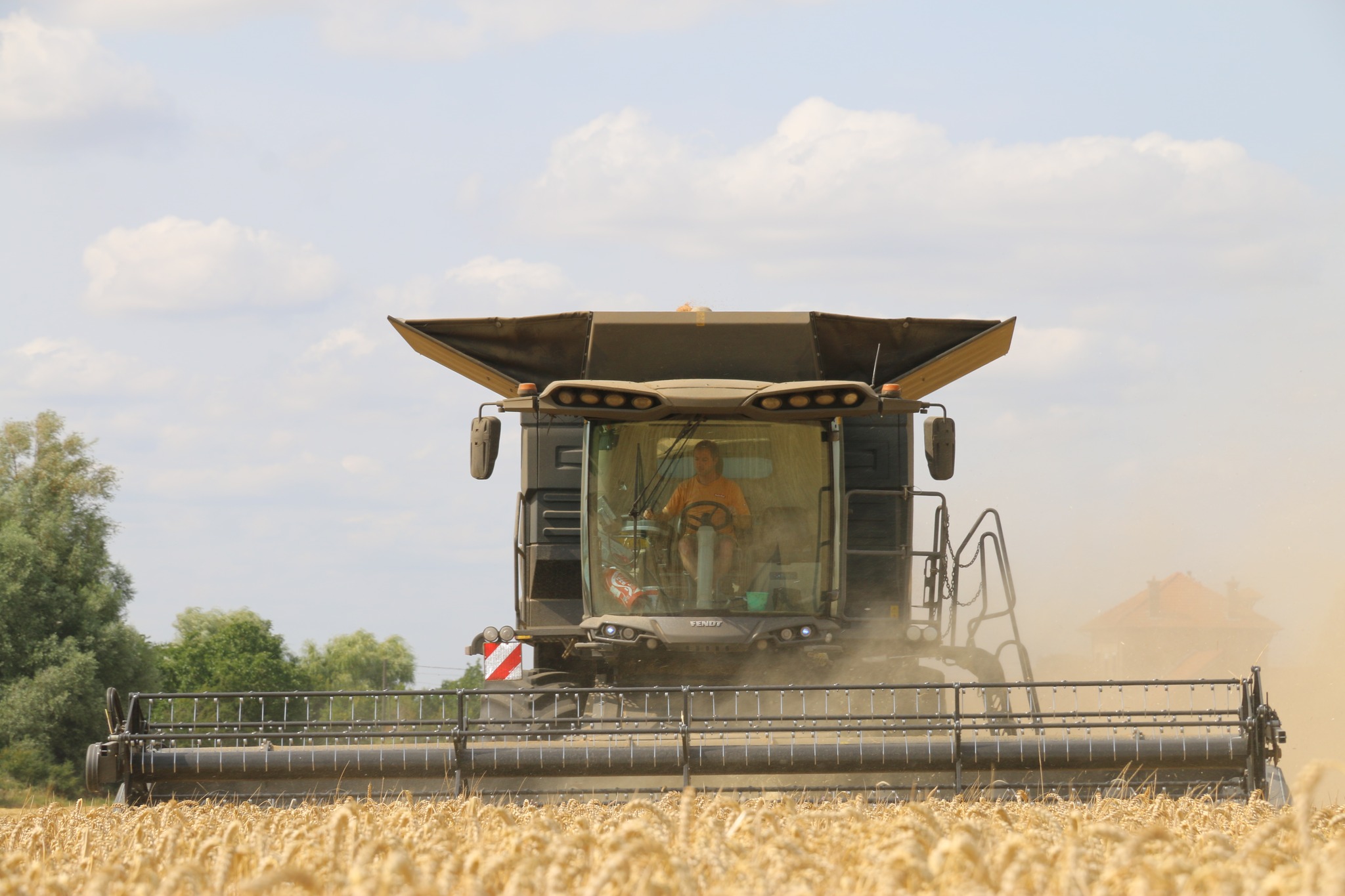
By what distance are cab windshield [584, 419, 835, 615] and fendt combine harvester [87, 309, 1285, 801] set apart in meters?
0.01

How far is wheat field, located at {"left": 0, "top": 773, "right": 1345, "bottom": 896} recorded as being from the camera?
7.64 ft

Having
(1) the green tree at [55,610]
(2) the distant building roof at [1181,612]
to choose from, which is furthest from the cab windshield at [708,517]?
(1) the green tree at [55,610]

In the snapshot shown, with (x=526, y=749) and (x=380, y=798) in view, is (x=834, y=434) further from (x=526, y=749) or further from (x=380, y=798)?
(x=380, y=798)

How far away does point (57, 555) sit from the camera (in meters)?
30.3

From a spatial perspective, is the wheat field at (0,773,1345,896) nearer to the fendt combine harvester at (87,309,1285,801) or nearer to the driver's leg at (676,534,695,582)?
the fendt combine harvester at (87,309,1285,801)

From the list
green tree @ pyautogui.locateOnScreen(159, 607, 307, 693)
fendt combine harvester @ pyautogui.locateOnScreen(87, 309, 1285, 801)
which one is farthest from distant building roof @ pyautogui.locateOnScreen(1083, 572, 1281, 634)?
green tree @ pyautogui.locateOnScreen(159, 607, 307, 693)

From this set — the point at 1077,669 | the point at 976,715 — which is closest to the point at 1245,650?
the point at 1077,669

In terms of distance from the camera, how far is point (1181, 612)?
64.8ft

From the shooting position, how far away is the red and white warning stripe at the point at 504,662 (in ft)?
30.0

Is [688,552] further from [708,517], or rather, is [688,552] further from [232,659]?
[232,659]

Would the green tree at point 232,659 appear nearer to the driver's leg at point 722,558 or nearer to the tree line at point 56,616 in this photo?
the tree line at point 56,616

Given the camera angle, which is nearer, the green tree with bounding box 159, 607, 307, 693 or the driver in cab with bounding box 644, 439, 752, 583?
the driver in cab with bounding box 644, 439, 752, 583

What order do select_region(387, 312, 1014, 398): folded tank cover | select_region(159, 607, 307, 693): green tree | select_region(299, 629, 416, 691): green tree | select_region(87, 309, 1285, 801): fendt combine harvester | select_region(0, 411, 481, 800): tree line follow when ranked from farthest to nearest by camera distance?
select_region(299, 629, 416, 691): green tree
select_region(159, 607, 307, 693): green tree
select_region(0, 411, 481, 800): tree line
select_region(387, 312, 1014, 398): folded tank cover
select_region(87, 309, 1285, 801): fendt combine harvester

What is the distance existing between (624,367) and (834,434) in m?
1.30
